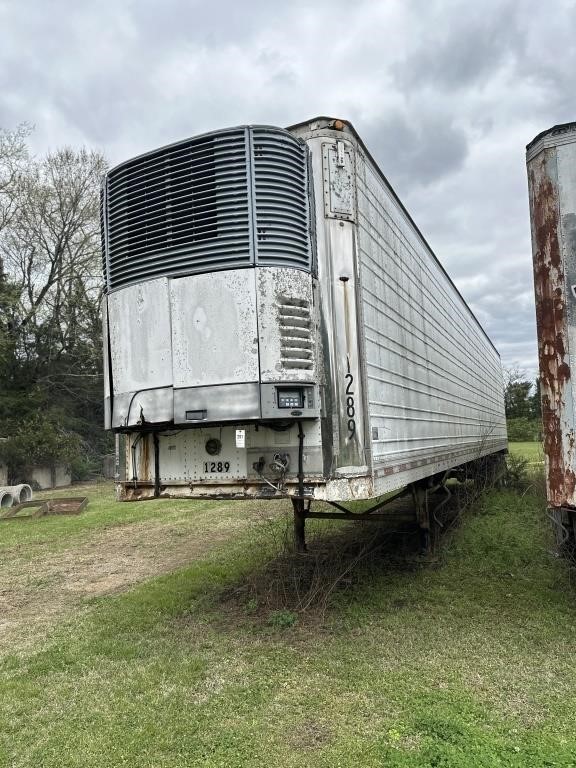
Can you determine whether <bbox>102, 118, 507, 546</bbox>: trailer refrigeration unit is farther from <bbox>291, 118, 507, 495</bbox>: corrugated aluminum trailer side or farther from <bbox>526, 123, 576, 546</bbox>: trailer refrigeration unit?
<bbox>526, 123, 576, 546</bbox>: trailer refrigeration unit

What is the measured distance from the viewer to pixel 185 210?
4.59 meters

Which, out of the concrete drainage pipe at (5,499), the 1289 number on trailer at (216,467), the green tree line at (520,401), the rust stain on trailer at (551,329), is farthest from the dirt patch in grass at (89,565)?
the green tree line at (520,401)

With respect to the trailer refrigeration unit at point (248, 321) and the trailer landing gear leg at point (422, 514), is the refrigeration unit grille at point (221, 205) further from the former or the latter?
the trailer landing gear leg at point (422, 514)

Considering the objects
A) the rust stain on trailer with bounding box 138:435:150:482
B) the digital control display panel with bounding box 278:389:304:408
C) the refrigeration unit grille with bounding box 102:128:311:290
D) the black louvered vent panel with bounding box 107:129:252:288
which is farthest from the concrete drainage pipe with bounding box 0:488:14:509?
the digital control display panel with bounding box 278:389:304:408

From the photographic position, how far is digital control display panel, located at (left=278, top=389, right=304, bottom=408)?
4352mm

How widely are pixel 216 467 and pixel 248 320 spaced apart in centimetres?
120

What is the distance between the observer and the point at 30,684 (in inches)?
170

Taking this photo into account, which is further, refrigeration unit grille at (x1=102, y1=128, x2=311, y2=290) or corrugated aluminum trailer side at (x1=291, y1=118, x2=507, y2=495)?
corrugated aluminum trailer side at (x1=291, y1=118, x2=507, y2=495)

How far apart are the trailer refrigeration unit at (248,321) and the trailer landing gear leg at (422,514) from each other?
6.14ft

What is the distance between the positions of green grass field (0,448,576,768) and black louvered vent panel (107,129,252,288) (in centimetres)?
288

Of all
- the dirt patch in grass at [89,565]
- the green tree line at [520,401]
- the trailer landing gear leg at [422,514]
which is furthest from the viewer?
the green tree line at [520,401]

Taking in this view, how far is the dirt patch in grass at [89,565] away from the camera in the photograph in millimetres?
6125

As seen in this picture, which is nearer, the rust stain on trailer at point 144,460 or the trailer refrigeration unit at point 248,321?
the trailer refrigeration unit at point 248,321

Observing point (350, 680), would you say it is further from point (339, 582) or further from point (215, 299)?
point (215, 299)
